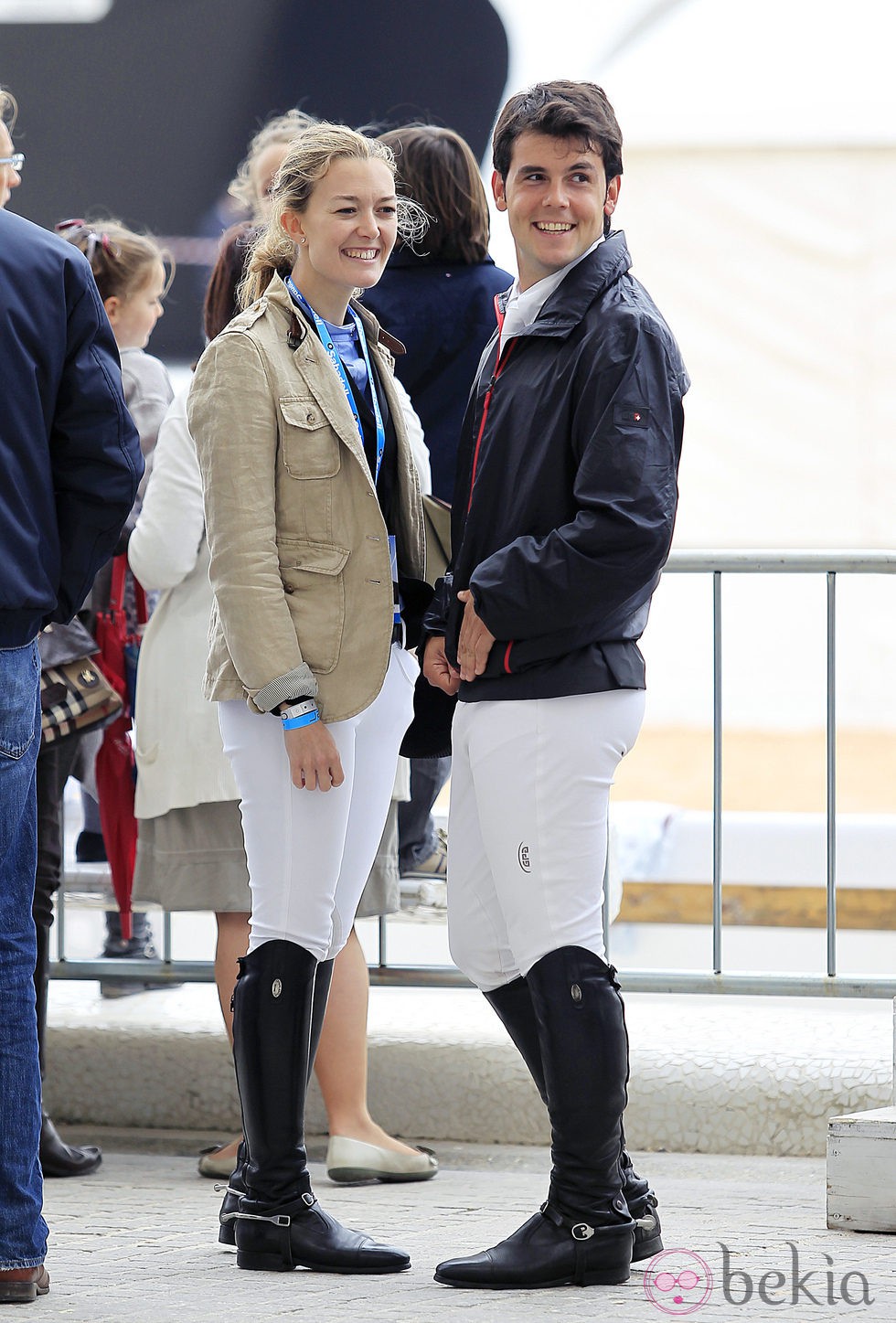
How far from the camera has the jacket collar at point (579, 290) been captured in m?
2.20

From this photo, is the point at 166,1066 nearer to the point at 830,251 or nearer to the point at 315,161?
the point at 315,161

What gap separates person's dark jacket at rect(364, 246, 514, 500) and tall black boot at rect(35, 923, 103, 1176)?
1065mm

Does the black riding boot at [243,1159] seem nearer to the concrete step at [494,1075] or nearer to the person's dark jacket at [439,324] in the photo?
the concrete step at [494,1075]

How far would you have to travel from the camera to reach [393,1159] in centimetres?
290

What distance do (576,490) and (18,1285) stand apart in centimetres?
119

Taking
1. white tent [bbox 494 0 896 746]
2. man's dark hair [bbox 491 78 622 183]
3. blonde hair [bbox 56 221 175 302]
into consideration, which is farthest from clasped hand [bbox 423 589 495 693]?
white tent [bbox 494 0 896 746]

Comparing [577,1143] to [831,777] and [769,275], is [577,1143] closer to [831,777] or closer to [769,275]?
[831,777]

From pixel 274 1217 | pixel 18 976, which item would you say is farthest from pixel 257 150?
pixel 274 1217

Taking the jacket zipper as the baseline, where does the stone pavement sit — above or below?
below

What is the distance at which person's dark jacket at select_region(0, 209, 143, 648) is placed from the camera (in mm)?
2139

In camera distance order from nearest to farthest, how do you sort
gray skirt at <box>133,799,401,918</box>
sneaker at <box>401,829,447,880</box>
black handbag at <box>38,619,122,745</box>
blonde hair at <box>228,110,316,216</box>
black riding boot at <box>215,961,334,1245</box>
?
1. black riding boot at <box>215,961,334,1245</box>
2. black handbag at <box>38,619,122,745</box>
3. gray skirt at <box>133,799,401,918</box>
4. blonde hair at <box>228,110,316,216</box>
5. sneaker at <box>401,829,447,880</box>

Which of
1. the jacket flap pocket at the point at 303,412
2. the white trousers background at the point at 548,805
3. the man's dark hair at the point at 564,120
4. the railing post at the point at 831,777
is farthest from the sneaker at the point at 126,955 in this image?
the man's dark hair at the point at 564,120

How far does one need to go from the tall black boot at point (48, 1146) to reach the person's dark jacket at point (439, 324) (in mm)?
1065

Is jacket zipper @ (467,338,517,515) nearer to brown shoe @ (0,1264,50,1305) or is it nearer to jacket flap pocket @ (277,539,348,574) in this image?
jacket flap pocket @ (277,539,348,574)
